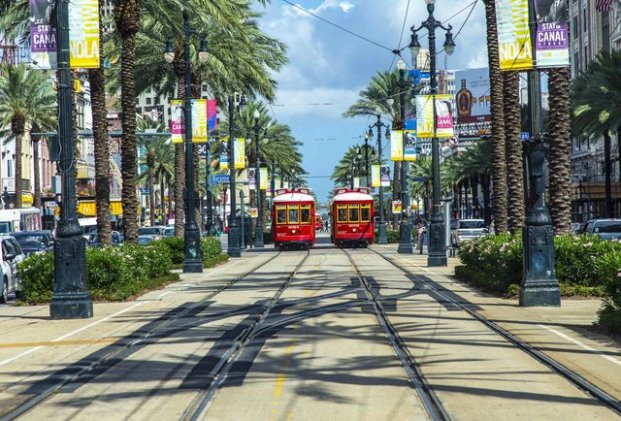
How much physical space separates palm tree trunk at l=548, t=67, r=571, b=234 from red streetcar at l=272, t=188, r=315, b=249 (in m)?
40.0

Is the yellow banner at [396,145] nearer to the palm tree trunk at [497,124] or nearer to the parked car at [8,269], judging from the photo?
the palm tree trunk at [497,124]

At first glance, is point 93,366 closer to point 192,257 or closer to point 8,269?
point 8,269

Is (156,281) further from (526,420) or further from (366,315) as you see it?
(526,420)

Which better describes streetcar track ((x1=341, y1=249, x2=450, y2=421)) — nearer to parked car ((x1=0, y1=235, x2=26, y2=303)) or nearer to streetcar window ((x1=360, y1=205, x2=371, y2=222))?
parked car ((x1=0, y1=235, x2=26, y2=303))

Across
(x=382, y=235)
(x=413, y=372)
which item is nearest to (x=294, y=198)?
(x=382, y=235)

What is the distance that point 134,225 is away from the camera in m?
32.0

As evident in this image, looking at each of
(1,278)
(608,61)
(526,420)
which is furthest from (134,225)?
(608,61)

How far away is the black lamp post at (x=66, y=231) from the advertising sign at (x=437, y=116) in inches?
778

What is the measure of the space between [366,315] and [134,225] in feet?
47.1

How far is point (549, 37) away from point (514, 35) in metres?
0.81

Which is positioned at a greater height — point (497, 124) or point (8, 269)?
point (497, 124)

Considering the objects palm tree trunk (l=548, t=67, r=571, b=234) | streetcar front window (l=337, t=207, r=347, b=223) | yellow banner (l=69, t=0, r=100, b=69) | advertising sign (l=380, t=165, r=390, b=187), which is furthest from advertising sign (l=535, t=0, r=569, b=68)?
advertising sign (l=380, t=165, r=390, b=187)

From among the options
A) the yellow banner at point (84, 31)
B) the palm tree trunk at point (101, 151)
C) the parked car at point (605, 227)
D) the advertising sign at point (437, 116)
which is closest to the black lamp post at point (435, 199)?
the advertising sign at point (437, 116)

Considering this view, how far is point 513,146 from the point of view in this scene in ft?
94.6
